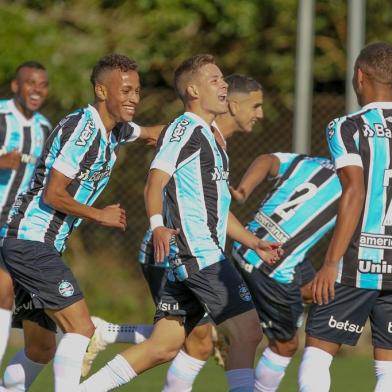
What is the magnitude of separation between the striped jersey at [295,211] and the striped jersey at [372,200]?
70.2 inches

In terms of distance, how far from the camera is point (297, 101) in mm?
12109

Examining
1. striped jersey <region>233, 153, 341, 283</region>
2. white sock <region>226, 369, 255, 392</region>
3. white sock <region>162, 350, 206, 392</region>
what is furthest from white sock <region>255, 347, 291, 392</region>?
white sock <region>226, 369, 255, 392</region>

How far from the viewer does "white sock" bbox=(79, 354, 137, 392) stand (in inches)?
272

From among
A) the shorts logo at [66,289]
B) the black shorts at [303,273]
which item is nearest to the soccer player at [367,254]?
the shorts logo at [66,289]

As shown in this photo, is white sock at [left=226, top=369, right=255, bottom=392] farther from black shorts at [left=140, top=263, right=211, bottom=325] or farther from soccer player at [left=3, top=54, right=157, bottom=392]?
black shorts at [left=140, top=263, right=211, bottom=325]

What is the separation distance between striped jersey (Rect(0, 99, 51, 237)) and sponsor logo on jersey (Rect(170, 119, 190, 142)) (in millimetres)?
3021

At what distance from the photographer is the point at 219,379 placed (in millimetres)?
9812

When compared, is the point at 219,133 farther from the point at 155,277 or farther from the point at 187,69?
the point at 155,277

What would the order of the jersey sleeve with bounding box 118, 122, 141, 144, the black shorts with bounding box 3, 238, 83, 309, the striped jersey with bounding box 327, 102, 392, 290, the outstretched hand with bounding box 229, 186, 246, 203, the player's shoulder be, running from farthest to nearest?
the player's shoulder
the outstretched hand with bounding box 229, 186, 246, 203
the jersey sleeve with bounding box 118, 122, 141, 144
the black shorts with bounding box 3, 238, 83, 309
the striped jersey with bounding box 327, 102, 392, 290

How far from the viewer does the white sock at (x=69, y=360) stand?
22.2 ft

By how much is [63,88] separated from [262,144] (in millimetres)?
2112

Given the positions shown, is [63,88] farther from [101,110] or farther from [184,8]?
[101,110]

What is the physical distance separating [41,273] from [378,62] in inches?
84.0

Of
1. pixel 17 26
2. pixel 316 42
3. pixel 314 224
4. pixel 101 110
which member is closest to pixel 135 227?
pixel 17 26
